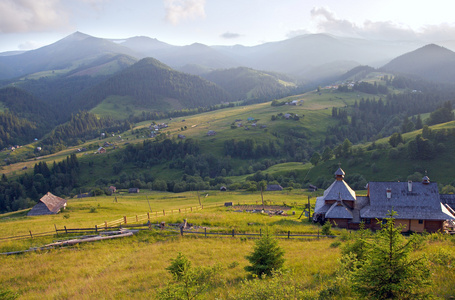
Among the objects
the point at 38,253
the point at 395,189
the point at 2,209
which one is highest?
the point at 38,253

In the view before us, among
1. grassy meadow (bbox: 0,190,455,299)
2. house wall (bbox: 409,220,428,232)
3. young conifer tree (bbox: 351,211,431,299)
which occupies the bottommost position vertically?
house wall (bbox: 409,220,428,232)

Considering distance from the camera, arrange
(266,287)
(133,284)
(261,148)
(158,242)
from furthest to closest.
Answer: (261,148), (158,242), (133,284), (266,287)

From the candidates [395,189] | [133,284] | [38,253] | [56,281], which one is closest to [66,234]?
[38,253]

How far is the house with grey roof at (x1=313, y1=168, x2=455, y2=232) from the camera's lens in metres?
42.9

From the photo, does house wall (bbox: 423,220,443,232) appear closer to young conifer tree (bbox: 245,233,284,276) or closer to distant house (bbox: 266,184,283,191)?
young conifer tree (bbox: 245,233,284,276)

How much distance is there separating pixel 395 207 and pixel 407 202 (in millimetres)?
2160

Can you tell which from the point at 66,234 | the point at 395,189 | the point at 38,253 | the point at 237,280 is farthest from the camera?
the point at 395,189

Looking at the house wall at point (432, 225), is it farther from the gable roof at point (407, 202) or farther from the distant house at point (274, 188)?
the distant house at point (274, 188)

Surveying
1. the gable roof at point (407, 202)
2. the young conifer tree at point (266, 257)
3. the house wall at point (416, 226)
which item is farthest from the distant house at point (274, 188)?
the young conifer tree at point (266, 257)

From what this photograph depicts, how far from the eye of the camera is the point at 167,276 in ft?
73.3

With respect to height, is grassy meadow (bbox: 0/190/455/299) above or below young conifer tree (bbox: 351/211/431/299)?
below

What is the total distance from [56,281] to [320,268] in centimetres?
2253

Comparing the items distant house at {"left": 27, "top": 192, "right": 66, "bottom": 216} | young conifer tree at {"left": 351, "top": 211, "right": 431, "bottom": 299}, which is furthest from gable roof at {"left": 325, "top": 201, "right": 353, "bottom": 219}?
distant house at {"left": 27, "top": 192, "right": 66, "bottom": 216}

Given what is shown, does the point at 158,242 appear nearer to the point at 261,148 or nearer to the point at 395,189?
the point at 395,189
